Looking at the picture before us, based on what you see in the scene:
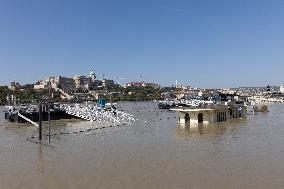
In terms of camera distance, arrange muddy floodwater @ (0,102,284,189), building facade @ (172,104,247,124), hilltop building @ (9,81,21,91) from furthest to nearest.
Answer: hilltop building @ (9,81,21,91), building facade @ (172,104,247,124), muddy floodwater @ (0,102,284,189)

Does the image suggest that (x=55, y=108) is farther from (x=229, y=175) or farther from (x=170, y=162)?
(x=229, y=175)

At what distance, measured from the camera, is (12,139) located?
100.0 feet

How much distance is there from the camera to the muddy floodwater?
1633cm

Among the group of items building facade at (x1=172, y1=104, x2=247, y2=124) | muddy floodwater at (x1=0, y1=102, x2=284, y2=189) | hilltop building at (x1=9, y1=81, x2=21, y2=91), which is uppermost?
hilltop building at (x1=9, y1=81, x2=21, y2=91)

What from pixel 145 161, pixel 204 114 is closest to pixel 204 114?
pixel 204 114

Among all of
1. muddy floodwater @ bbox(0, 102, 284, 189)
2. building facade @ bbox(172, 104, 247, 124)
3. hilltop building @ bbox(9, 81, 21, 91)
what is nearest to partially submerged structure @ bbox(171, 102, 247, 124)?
building facade @ bbox(172, 104, 247, 124)

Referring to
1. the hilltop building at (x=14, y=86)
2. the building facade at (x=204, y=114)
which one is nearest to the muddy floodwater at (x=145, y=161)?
the building facade at (x=204, y=114)

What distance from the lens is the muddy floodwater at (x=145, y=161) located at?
16.3 meters

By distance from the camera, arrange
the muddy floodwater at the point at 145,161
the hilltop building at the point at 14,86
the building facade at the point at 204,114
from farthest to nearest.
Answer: the hilltop building at the point at 14,86
the building facade at the point at 204,114
the muddy floodwater at the point at 145,161

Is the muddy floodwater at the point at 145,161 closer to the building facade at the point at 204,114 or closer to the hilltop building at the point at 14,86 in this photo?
the building facade at the point at 204,114

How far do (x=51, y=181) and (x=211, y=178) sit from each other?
6.96 m

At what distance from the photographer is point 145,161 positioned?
20578mm

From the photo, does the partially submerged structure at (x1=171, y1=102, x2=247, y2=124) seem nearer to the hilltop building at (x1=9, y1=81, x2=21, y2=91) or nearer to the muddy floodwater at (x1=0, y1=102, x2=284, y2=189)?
the muddy floodwater at (x1=0, y1=102, x2=284, y2=189)

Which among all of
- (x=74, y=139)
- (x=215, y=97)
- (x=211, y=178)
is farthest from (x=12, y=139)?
(x=215, y=97)
